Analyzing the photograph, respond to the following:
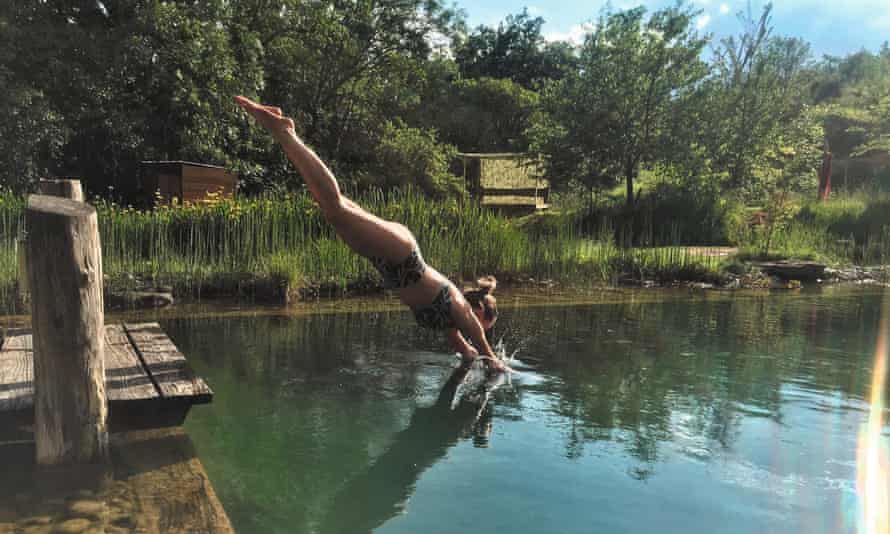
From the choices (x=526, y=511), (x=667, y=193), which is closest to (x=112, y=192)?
(x=667, y=193)

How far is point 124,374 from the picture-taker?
364cm

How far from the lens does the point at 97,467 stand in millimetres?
2951

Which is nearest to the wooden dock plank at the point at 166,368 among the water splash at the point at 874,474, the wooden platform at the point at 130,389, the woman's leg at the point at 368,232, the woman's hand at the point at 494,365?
the wooden platform at the point at 130,389

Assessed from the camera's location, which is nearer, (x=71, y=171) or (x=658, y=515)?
(x=658, y=515)

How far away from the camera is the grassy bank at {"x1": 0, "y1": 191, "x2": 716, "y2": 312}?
8461 millimetres

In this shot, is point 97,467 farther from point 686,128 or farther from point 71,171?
point 686,128

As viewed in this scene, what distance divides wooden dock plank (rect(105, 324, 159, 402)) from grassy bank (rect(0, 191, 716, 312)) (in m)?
3.97

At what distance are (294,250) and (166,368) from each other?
5398 mm

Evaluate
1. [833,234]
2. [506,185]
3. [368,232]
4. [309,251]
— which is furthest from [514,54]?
[368,232]

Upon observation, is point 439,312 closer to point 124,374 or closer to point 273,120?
point 273,120

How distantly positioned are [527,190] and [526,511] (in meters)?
17.5

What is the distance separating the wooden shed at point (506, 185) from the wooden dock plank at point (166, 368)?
50.1 feet

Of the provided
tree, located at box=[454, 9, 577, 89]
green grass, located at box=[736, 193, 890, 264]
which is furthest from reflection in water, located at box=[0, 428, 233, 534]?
tree, located at box=[454, 9, 577, 89]

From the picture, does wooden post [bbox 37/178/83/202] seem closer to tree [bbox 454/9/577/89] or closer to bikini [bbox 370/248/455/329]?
bikini [bbox 370/248/455/329]
